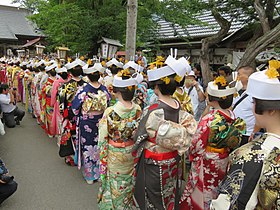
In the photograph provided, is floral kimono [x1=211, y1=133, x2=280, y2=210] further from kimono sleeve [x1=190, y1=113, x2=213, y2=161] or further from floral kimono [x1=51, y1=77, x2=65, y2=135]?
floral kimono [x1=51, y1=77, x2=65, y2=135]

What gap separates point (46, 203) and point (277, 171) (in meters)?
3.36

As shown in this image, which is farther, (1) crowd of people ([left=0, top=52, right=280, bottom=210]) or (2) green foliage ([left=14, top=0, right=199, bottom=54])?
(2) green foliage ([left=14, top=0, right=199, bottom=54])

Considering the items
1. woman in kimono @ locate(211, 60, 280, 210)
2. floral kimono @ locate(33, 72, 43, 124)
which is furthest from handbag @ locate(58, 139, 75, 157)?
woman in kimono @ locate(211, 60, 280, 210)

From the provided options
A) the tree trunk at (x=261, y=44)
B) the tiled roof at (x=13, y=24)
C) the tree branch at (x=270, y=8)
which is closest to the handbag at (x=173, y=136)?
the tree trunk at (x=261, y=44)

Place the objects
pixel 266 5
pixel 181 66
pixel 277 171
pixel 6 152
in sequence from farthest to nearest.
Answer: pixel 266 5, pixel 6 152, pixel 181 66, pixel 277 171

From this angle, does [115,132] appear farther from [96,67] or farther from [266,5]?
[266,5]

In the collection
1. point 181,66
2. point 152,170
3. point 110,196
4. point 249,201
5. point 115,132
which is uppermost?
point 181,66

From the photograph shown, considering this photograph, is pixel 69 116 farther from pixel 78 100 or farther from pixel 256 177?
pixel 256 177

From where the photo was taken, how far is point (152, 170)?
2.83 m

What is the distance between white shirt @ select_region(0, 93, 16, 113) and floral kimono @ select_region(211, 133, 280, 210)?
7476 millimetres

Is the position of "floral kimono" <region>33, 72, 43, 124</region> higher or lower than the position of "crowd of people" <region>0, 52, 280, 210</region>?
lower

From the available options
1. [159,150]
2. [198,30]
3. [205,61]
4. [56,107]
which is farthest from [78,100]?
[198,30]

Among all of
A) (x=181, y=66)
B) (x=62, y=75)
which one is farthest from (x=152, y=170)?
(x=62, y=75)

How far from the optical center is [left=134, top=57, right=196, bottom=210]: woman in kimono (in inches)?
105
